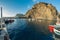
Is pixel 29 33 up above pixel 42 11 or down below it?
below

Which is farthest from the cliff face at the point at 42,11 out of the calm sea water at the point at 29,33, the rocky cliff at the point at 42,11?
the calm sea water at the point at 29,33

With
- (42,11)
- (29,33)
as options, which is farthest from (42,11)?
(29,33)

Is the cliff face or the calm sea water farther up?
the cliff face

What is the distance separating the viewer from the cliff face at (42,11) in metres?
118

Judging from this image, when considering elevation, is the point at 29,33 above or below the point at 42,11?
below

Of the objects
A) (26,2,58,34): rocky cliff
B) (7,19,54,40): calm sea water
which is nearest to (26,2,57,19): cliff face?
(26,2,58,34): rocky cliff

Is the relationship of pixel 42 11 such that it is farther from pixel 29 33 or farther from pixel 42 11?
pixel 29 33

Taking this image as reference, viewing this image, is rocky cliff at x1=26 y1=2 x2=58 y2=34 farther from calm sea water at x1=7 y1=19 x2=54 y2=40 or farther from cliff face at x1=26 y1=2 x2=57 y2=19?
calm sea water at x1=7 y1=19 x2=54 y2=40

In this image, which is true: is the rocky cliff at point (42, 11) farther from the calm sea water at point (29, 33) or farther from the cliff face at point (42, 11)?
the calm sea water at point (29, 33)

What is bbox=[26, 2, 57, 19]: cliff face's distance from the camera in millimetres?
117938

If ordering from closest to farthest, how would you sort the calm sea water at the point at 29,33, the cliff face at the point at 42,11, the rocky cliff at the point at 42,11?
the calm sea water at the point at 29,33 → the rocky cliff at the point at 42,11 → the cliff face at the point at 42,11

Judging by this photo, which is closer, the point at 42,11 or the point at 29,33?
the point at 29,33

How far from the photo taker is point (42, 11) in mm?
124688

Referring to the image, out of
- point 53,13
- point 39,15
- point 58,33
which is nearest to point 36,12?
point 39,15
